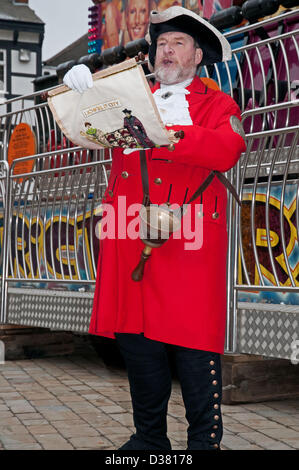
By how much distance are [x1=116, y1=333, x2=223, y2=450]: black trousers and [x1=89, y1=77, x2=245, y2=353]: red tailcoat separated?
0.08 meters

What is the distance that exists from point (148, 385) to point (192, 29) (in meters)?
1.48

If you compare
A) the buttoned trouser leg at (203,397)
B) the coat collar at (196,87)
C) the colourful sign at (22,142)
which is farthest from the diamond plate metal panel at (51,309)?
the coat collar at (196,87)

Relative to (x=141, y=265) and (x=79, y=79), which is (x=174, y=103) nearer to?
(x=79, y=79)

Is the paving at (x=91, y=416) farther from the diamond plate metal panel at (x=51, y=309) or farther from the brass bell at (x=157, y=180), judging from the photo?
the brass bell at (x=157, y=180)

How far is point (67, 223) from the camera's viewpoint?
6.14 m

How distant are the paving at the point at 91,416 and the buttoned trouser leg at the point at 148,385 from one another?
0.55 metres

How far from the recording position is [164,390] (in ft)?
9.70

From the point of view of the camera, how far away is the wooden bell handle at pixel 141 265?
2.82m

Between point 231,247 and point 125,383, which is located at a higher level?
point 231,247

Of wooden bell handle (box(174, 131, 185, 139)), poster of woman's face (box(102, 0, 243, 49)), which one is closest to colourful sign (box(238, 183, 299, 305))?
wooden bell handle (box(174, 131, 185, 139))

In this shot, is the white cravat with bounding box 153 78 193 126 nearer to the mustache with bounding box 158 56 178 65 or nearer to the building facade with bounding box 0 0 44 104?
the mustache with bounding box 158 56 178 65
